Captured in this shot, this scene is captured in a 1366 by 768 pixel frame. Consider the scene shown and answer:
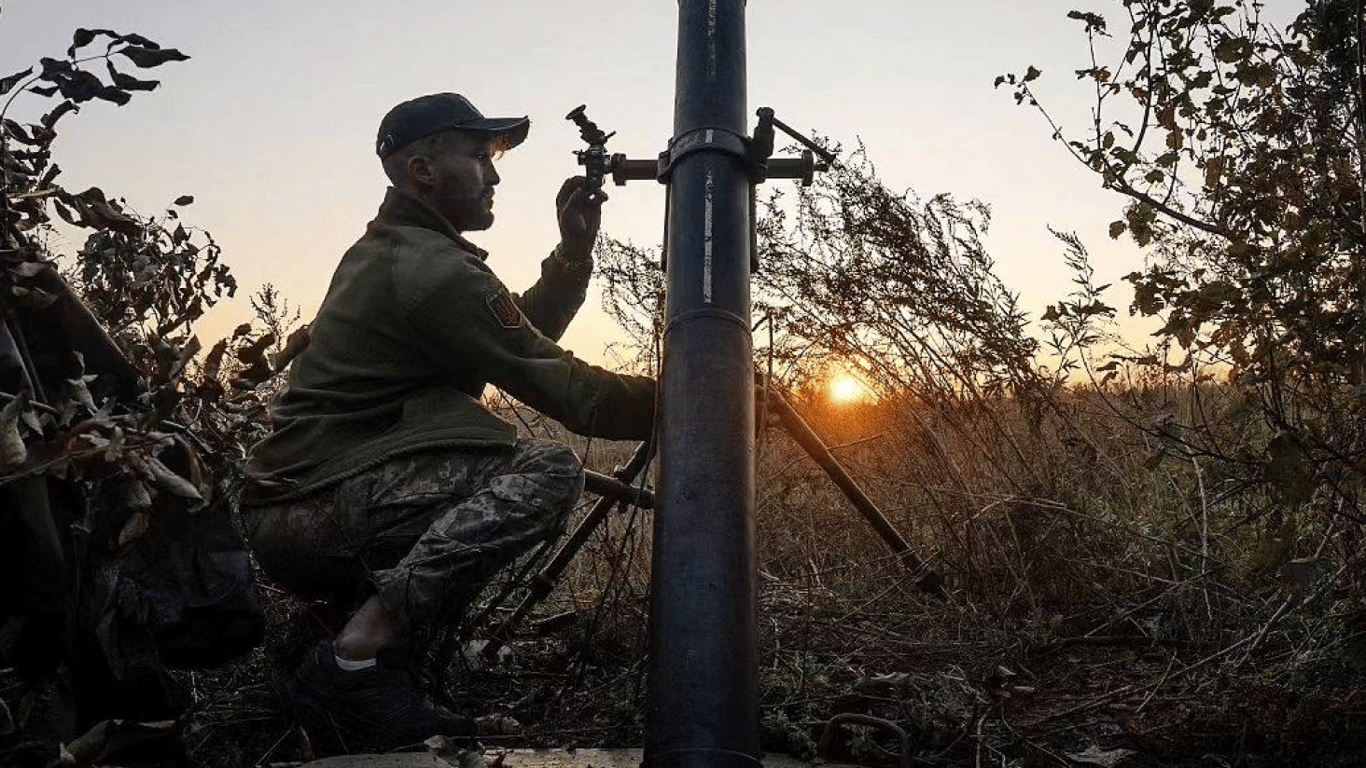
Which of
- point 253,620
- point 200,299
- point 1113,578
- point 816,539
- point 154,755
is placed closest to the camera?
point 154,755

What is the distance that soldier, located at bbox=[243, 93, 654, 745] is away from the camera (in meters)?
2.99

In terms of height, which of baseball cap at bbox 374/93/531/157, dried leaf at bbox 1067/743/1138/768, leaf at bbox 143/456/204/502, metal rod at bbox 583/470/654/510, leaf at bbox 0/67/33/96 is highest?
baseball cap at bbox 374/93/531/157

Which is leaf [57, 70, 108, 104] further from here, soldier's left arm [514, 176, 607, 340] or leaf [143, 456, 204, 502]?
Answer: soldier's left arm [514, 176, 607, 340]

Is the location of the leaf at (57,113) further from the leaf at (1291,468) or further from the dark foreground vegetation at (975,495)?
the leaf at (1291,468)

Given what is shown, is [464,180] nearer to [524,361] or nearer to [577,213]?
[577,213]

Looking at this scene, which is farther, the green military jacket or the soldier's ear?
the soldier's ear

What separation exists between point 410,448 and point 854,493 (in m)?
1.48

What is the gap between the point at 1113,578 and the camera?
409 centimetres

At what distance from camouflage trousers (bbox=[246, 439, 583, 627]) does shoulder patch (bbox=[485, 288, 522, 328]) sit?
14.6 inches

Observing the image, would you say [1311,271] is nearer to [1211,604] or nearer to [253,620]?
[1211,604]

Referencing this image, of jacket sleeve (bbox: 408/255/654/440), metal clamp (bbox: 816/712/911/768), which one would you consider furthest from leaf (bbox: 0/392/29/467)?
metal clamp (bbox: 816/712/911/768)

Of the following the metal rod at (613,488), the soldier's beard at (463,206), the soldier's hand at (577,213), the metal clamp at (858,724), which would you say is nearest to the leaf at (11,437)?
the metal clamp at (858,724)

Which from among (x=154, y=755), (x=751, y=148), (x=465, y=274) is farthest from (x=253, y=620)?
(x=751, y=148)

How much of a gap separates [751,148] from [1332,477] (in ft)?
5.85
